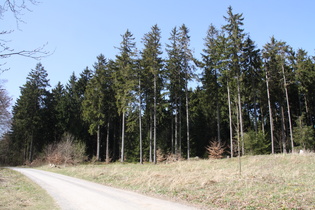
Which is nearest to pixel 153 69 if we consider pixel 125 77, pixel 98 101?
pixel 125 77

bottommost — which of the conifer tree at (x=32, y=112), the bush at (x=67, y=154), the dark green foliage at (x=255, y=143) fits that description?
the bush at (x=67, y=154)

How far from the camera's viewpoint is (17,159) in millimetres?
42781

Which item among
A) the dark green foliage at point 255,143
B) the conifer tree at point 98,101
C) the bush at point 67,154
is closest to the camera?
the dark green foliage at point 255,143

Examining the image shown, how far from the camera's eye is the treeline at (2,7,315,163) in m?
26.8

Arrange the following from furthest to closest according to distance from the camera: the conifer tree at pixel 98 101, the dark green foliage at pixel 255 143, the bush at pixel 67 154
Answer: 1. the conifer tree at pixel 98 101
2. the bush at pixel 67 154
3. the dark green foliage at pixel 255 143

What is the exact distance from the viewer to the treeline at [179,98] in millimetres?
26766

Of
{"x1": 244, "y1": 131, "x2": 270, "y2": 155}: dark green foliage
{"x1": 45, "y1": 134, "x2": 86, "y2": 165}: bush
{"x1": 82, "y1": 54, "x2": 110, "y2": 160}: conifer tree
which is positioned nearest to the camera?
{"x1": 244, "y1": 131, "x2": 270, "y2": 155}: dark green foliage

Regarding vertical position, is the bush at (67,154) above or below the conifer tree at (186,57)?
below

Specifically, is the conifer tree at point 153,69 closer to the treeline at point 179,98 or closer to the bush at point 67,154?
the treeline at point 179,98

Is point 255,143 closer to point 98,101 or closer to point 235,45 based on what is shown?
point 235,45

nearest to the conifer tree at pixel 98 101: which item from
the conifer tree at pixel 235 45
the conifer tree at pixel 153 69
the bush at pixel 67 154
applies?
the bush at pixel 67 154

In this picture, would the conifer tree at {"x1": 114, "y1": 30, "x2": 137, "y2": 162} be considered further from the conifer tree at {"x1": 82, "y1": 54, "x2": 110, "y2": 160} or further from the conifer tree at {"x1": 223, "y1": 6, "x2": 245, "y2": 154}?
the conifer tree at {"x1": 223, "y1": 6, "x2": 245, "y2": 154}

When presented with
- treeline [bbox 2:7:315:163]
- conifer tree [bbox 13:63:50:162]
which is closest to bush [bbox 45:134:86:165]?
treeline [bbox 2:7:315:163]

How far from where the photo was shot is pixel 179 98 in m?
31.9
